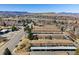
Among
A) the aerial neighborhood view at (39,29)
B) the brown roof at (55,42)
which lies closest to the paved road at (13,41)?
the aerial neighborhood view at (39,29)

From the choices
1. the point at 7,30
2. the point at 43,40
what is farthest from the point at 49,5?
the point at 7,30

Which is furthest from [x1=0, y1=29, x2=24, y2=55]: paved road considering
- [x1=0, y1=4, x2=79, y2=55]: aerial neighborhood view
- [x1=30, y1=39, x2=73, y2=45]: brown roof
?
[x1=30, y1=39, x2=73, y2=45]: brown roof

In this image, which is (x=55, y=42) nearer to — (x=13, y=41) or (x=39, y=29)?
(x=39, y=29)

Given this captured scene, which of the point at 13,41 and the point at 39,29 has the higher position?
the point at 39,29

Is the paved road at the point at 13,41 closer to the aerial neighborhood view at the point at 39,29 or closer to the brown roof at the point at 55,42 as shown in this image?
the aerial neighborhood view at the point at 39,29

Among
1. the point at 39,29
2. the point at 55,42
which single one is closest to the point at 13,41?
the point at 39,29

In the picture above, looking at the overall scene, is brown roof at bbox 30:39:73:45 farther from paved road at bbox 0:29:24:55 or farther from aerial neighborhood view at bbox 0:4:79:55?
paved road at bbox 0:29:24:55
